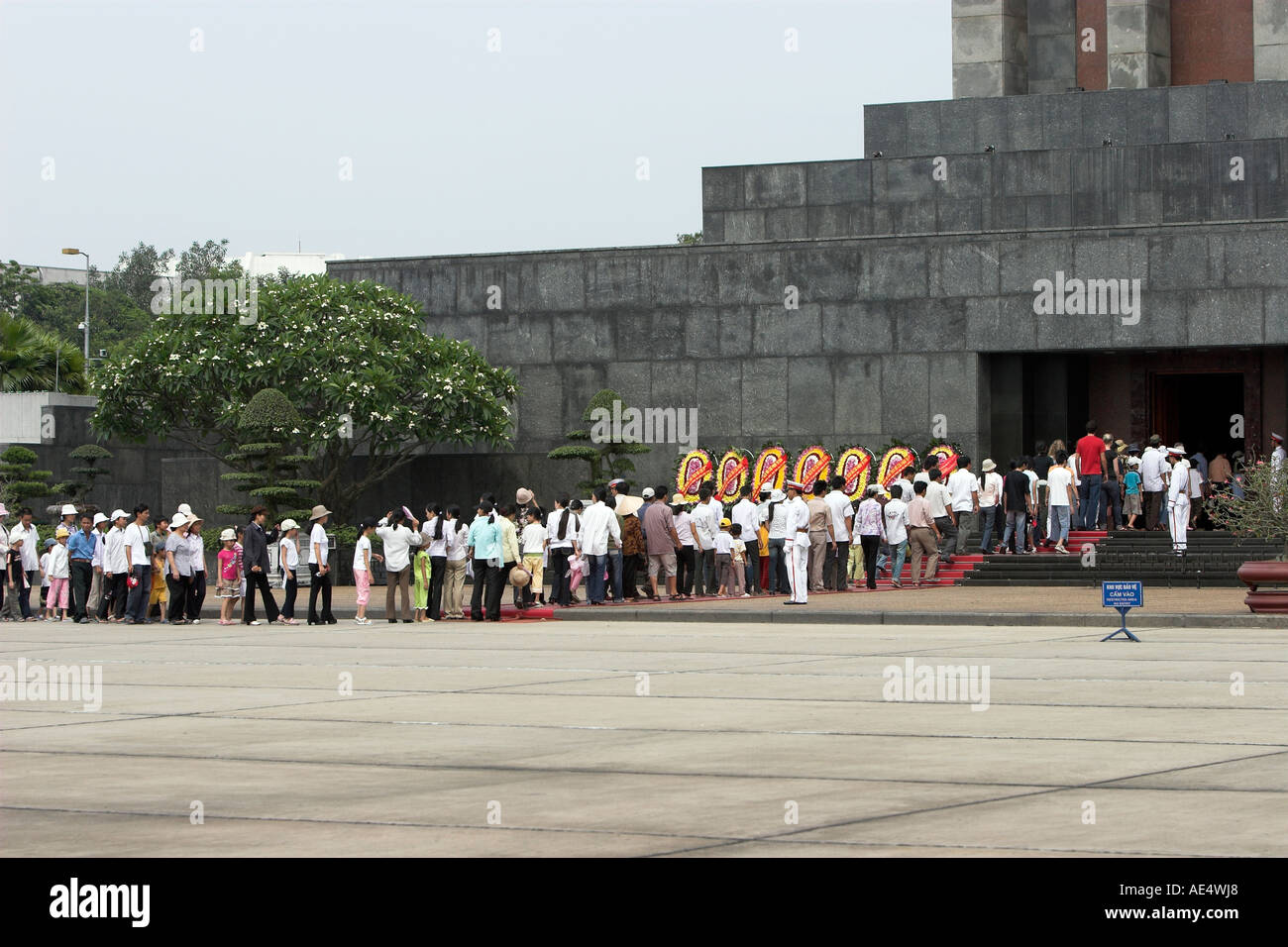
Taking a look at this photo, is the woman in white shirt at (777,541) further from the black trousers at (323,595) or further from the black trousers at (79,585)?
the black trousers at (79,585)

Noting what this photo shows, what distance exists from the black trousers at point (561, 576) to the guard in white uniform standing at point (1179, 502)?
10.3 meters

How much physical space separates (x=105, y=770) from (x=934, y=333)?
28.8 metres

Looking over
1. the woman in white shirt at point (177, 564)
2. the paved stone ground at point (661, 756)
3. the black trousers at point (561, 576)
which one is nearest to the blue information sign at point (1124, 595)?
the paved stone ground at point (661, 756)

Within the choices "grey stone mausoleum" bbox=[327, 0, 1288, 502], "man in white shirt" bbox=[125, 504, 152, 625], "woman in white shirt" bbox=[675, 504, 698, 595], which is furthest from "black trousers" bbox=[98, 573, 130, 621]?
"grey stone mausoleum" bbox=[327, 0, 1288, 502]

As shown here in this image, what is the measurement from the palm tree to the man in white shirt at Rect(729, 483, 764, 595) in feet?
81.9

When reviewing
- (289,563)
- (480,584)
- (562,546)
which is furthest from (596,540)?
(289,563)

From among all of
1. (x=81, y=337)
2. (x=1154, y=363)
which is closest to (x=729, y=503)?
(x=1154, y=363)

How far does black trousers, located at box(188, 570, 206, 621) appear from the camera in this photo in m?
28.0

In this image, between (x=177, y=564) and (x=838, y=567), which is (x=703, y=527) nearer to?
(x=838, y=567)

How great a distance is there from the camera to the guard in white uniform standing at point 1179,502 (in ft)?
99.7

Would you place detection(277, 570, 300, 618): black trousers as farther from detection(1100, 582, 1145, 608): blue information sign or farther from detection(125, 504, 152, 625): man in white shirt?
detection(1100, 582, 1145, 608): blue information sign
